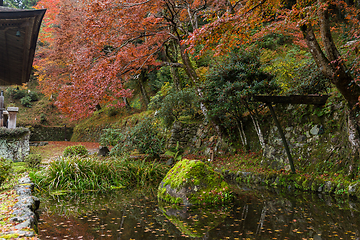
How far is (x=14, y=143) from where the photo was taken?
373 inches

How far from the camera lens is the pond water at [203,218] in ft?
11.8

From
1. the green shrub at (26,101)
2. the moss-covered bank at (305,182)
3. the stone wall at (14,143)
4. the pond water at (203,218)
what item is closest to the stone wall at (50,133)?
the green shrub at (26,101)

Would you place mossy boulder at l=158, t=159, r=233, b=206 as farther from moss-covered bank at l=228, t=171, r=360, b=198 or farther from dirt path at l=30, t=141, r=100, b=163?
dirt path at l=30, t=141, r=100, b=163

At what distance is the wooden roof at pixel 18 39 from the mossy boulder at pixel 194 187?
4518 mm

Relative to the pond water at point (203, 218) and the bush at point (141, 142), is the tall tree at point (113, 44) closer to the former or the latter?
the bush at point (141, 142)

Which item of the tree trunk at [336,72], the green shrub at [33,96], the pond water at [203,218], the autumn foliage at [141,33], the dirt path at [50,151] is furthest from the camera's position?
the green shrub at [33,96]

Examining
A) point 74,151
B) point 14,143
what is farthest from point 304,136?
A: point 14,143

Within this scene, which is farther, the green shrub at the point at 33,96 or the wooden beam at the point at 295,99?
the green shrub at the point at 33,96

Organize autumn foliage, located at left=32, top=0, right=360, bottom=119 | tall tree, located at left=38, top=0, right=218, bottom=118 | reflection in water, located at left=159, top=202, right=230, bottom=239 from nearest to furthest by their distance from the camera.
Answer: reflection in water, located at left=159, top=202, right=230, bottom=239, autumn foliage, located at left=32, top=0, right=360, bottom=119, tall tree, located at left=38, top=0, right=218, bottom=118

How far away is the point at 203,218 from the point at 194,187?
3.74 ft

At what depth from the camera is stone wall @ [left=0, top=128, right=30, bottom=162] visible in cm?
924

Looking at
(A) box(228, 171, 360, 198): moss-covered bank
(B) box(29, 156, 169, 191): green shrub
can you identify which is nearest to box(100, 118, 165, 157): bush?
(B) box(29, 156, 169, 191): green shrub

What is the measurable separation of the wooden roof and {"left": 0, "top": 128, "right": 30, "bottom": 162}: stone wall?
2.22 meters

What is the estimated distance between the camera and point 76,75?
9.46 metres
